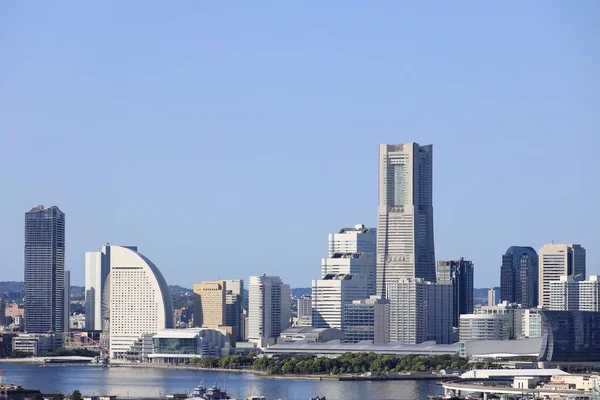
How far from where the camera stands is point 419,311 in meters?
97.1

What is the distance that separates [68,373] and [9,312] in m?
57.7

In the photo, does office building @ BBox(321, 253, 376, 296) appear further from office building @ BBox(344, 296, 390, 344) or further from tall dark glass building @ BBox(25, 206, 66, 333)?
tall dark glass building @ BBox(25, 206, 66, 333)

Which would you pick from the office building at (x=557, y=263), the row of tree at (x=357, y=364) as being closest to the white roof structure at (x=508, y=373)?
the row of tree at (x=357, y=364)

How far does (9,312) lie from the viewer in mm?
137250

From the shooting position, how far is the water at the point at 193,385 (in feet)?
203

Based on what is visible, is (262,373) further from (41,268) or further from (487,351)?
(41,268)

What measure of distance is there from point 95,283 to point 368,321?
1011 inches

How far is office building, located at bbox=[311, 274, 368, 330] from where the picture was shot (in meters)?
102

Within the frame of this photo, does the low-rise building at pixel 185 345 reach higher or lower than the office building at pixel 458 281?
lower

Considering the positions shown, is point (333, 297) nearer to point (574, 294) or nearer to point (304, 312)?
point (574, 294)

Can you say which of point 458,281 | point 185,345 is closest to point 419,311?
point 458,281

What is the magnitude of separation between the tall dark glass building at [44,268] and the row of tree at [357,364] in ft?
105

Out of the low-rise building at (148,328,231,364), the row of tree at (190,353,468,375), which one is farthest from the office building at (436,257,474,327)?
Answer: the row of tree at (190,353,468,375)

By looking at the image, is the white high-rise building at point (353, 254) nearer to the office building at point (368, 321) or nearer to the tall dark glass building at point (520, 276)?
the office building at point (368, 321)
